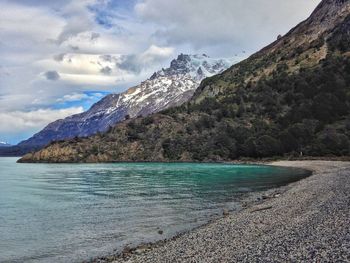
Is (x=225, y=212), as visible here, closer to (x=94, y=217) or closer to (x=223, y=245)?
(x=94, y=217)

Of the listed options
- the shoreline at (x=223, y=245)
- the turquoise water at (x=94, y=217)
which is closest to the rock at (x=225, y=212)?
the turquoise water at (x=94, y=217)

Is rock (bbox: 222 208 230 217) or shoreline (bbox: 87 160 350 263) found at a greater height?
shoreline (bbox: 87 160 350 263)

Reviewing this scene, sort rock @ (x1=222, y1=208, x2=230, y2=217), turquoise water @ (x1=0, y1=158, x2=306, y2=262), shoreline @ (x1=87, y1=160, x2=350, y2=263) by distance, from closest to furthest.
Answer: shoreline @ (x1=87, y1=160, x2=350, y2=263) → turquoise water @ (x1=0, y1=158, x2=306, y2=262) → rock @ (x1=222, y1=208, x2=230, y2=217)

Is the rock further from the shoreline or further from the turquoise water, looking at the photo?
the shoreline

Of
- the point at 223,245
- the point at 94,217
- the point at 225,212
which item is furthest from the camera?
the point at 94,217

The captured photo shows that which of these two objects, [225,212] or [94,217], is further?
[94,217]

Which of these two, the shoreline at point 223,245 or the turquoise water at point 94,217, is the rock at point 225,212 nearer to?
the turquoise water at point 94,217

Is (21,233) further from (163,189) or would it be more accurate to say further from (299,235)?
(163,189)

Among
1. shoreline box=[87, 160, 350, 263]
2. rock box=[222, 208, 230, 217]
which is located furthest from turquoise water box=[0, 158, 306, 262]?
shoreline box=[87, 160, 350, 263]

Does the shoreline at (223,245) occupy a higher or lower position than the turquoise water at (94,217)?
higher

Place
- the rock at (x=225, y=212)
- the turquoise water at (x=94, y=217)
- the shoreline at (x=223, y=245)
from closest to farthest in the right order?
the shoreline at (x=223, y=245)
the turquoise water at (x=94, y=217)
the rock at (x=225, y=212)

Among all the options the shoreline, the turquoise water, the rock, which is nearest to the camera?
the shoreline

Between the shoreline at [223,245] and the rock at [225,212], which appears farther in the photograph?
the rock at [225,212]

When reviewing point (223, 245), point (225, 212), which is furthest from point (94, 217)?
point (223, 245)
